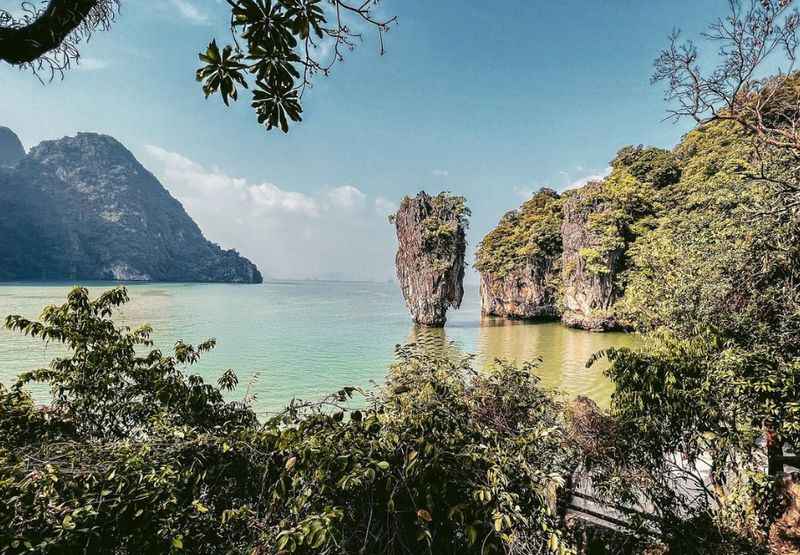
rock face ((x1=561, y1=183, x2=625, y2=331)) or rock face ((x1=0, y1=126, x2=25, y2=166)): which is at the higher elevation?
rock face ((x1=0, y1=126, x2=25, y2=166))

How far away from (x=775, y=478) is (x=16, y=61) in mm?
6739

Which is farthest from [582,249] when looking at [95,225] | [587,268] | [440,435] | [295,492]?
[95,225]

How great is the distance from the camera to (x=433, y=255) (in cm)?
2658

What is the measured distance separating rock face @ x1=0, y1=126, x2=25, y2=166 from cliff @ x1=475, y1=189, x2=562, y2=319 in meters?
200

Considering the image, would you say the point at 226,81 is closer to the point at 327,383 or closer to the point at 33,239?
the point at 327,383

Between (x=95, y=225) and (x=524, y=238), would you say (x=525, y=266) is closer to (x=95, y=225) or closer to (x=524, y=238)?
(x=524, y=238)

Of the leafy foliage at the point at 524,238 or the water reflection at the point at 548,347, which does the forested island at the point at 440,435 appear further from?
the leafy foliage at the point at 524,238

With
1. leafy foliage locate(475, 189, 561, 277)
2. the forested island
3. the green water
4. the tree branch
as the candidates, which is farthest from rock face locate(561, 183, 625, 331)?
the tree branch

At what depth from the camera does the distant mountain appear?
9194cm

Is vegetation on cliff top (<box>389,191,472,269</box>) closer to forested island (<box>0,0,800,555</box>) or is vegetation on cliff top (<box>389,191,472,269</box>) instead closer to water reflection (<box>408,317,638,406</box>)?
water reflection (<box>408,317,638,406</box>)

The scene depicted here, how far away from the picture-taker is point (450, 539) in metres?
1.85

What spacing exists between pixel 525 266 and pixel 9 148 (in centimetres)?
21518

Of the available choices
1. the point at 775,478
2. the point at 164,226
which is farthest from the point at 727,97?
the point at 164,226

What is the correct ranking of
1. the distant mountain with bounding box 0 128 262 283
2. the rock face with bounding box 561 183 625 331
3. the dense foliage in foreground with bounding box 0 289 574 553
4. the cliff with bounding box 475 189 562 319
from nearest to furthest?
the dense foliage in foreground with bounding box 0 289 574 553 → the rock face with bounding box 561 183 625 331 → the cliff with bounding box 475 189 562 319 → the distant mountain with bounding box 0 128 262 283
